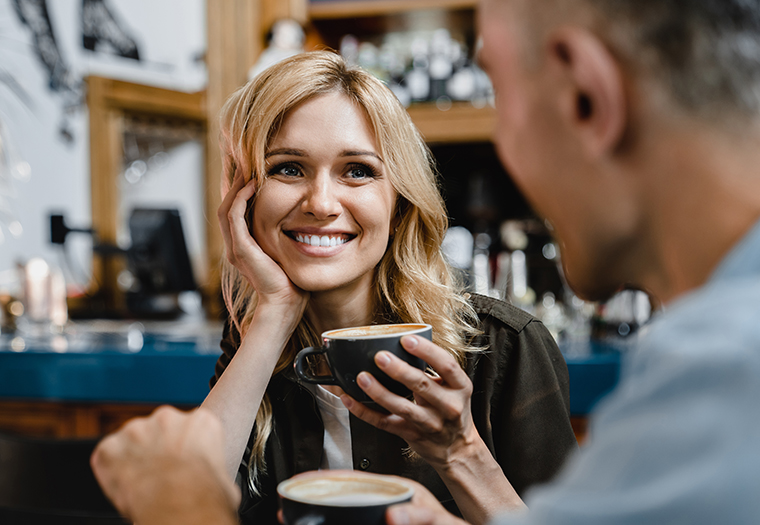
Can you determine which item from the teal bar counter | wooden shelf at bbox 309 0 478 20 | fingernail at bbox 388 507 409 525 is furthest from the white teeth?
wooden shelf at bbox 309 0 478 20

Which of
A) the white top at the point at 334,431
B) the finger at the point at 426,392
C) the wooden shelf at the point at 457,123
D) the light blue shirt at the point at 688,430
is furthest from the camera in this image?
the wooden shelf at the point at 457,123

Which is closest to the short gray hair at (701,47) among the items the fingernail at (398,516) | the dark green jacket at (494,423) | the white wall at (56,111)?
the fingernail at (398,516)

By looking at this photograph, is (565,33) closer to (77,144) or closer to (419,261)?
(419,261)

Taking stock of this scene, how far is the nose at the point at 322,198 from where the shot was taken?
1.00m

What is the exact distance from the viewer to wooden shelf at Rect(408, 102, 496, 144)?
2840 millimetres

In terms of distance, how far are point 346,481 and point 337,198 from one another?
0.57 m

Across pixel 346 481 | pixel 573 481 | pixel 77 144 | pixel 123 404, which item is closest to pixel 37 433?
pixel 123 404

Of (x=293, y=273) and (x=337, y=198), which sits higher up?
(x=337, y=198)

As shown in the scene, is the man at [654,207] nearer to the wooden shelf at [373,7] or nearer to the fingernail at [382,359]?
the fingernail at [382,359]

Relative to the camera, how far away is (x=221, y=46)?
3162 millimetres

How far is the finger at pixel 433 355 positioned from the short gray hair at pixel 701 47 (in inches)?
14.9

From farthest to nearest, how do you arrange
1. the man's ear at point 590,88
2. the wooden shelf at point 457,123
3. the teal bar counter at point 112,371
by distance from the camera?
the wooden shelf at point 457,123, the teal bar counter at point 112,371, the man's ear at point 590,88

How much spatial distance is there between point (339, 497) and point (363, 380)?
0.21 meters

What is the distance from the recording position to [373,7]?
2920mm
